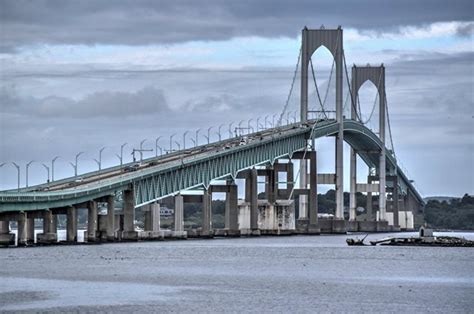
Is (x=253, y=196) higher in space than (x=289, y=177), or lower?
lower

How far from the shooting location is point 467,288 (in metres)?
88.7

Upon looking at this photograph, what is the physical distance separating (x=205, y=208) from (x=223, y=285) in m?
75.2

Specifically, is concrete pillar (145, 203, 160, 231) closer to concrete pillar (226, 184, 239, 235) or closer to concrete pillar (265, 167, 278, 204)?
concrete pillar (226, 184, 239, 235)

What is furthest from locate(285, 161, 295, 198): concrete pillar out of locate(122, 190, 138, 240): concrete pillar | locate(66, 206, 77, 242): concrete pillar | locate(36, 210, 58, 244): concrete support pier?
locate(36, 210, 58, 244): concrete support pier

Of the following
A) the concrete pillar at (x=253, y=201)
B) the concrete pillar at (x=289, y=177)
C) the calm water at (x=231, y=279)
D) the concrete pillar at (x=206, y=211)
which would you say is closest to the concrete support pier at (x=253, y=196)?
the concrete pillar at (x=253, y=201)

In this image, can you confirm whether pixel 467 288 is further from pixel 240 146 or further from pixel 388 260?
pixel 240 146

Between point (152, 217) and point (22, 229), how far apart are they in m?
28.9

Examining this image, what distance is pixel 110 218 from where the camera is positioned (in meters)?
141

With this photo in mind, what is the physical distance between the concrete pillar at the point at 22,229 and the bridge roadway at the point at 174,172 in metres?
0.82

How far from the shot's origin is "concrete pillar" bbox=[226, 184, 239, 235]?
565 feet

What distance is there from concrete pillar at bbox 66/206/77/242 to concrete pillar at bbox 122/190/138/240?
7454 mm

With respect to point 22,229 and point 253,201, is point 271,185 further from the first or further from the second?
point 22,229

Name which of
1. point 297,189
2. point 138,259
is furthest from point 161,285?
point 297,189

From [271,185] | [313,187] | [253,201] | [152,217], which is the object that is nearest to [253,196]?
[253,201]
